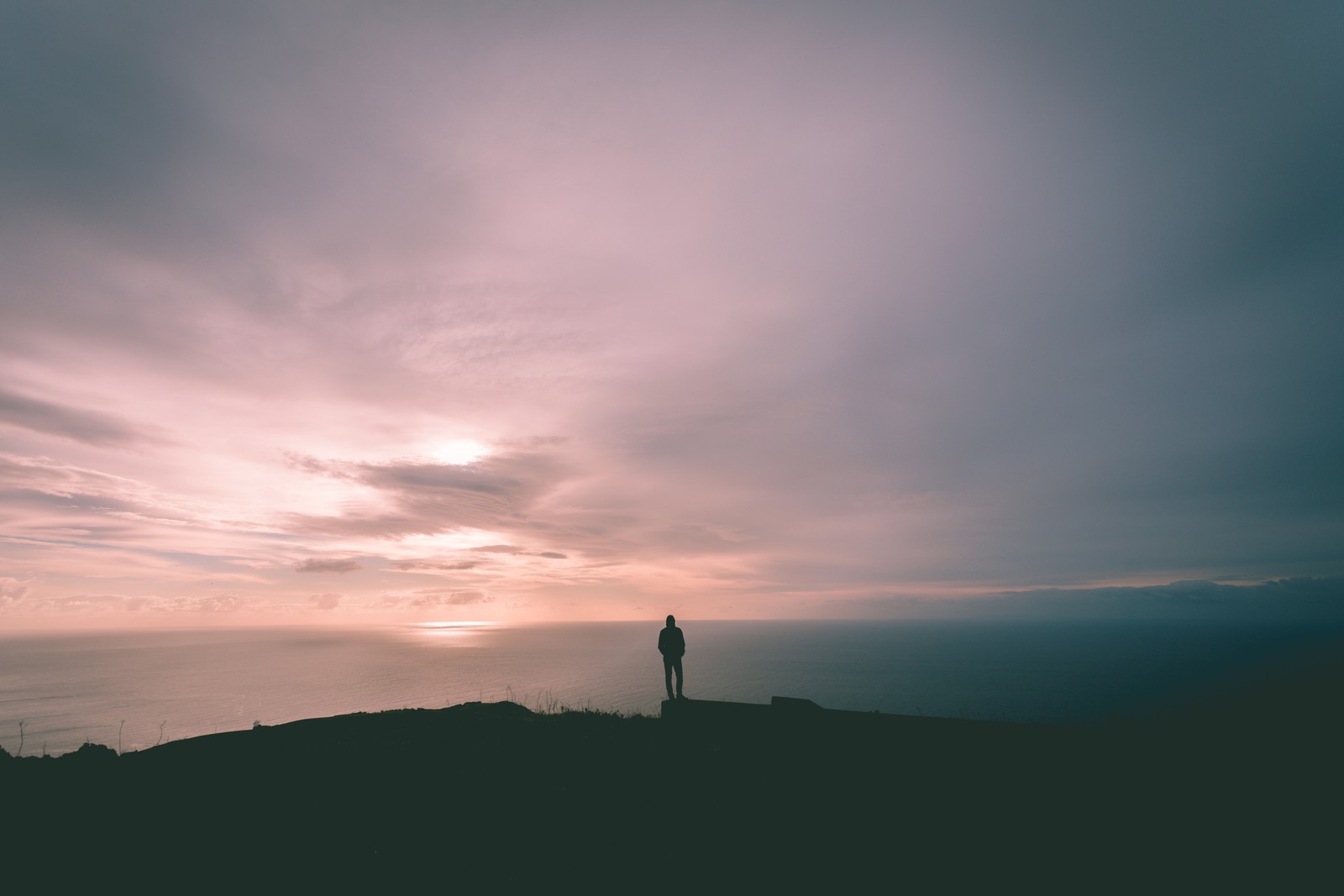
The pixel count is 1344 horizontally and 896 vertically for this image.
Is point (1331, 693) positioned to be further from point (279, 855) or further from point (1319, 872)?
point (279, 855)

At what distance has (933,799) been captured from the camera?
24.6 ft

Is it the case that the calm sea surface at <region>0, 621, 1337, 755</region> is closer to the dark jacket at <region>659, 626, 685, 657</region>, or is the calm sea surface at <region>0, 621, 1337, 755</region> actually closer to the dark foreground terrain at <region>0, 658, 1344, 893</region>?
the dark jacket at <region>659, 626, 685, 657</region>

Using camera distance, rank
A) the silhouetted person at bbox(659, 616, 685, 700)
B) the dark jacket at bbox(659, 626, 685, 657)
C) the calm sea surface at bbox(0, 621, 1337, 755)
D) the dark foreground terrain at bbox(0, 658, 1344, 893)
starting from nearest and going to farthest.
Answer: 1. the dark foreground terrain at bbox(0, 658, 1344, 893)
2. the silhouetted person at bbox(659, 616, 685, 700)
3. the dark jacket at bbox(659, 626, 685, 657)
4. the calm sea surface at bbox(0, 621, 1337, 755)

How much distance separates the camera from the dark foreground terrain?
5918 millimetres

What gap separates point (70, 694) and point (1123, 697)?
218 m

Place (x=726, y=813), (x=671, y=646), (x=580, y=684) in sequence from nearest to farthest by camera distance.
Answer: (x=726, y=813), (x=671, y=646), (x=580, y=684)

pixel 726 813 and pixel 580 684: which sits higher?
pixel 726 813

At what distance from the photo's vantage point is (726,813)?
7.58 meters

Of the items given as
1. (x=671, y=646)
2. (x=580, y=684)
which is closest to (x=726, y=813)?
(x=671, y=646)

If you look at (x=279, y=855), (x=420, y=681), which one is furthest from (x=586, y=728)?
(x=420, y=681)

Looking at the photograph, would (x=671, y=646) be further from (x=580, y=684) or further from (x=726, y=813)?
(x=580, y=684)

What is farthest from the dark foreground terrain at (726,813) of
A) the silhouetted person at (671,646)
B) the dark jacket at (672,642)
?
the dark jacket at (672,642)

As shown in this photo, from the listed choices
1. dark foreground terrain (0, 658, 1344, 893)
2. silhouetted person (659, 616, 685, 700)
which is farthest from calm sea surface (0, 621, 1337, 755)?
dark foreground terrain (0, 658, 1344, 893)

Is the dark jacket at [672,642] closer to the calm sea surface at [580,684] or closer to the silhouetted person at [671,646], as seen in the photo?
the silhouetted person at [671,646]
